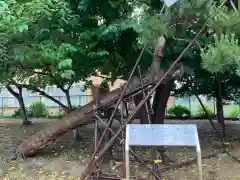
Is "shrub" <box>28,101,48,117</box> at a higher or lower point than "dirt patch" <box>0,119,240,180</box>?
higher

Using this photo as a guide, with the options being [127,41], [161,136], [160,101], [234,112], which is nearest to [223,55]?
[161,136]

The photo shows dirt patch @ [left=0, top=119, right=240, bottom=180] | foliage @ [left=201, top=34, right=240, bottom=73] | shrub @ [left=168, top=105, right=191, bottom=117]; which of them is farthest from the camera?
shrub @ [left=168, top=105, right=191, bottom=117]

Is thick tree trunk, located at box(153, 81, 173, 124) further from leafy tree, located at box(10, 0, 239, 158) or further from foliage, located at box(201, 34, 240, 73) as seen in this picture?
foliage, located at box(201, 34, 240, 73)

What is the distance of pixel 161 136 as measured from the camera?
159 inches

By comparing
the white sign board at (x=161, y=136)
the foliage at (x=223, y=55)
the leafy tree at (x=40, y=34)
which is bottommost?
the white sign board at (x=161, y=136)

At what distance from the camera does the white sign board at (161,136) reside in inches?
155

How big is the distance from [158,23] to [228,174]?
317cm

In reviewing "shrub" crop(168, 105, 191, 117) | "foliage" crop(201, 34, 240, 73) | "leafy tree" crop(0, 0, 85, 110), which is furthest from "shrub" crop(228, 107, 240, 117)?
"foliage" crop(201, 34, 240, 73)

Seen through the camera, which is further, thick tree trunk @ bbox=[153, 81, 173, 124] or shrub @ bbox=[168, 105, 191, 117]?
shrub @ bbox=[168, 105, 191, 117]

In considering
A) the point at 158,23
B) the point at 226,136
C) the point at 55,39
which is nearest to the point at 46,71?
the point at 55,39

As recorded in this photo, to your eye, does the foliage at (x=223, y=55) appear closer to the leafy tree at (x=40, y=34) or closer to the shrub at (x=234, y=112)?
the leafy tree at (x=40, y=34)

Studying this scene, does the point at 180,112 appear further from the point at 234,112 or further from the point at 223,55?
the point at 223,55

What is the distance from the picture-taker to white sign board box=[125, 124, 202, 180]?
3.94 m

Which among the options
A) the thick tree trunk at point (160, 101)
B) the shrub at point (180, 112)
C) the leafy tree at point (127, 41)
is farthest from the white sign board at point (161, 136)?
the shrub at point (180, 112)
